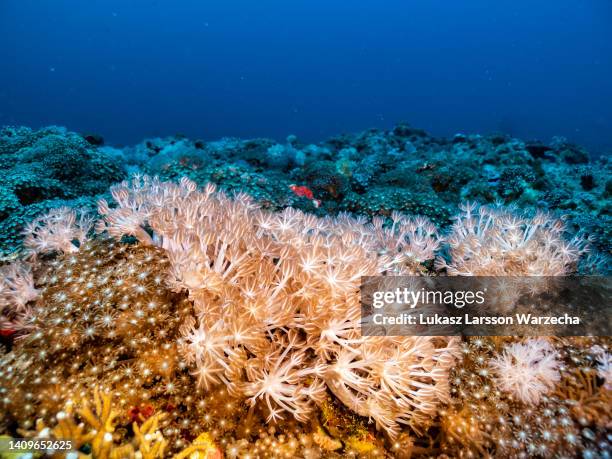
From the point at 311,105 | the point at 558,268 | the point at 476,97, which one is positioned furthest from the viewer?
the point at 311,105

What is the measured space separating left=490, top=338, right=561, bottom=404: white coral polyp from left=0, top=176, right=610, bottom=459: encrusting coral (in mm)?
14

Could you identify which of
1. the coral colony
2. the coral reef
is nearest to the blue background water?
the coral reef

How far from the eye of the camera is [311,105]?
181 m

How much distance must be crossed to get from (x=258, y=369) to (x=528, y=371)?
2519 mm

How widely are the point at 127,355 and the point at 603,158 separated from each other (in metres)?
19.5

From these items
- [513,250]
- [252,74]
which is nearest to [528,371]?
[513,250]

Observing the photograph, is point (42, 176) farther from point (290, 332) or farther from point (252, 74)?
point (252, 74)

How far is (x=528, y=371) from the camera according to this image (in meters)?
2.81

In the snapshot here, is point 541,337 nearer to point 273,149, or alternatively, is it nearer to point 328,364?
point 328,364

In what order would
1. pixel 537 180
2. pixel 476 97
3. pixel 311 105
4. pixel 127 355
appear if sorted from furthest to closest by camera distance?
pixel 311 105 < pixel 476 97 < pixel 537 180 < pixel 127 355

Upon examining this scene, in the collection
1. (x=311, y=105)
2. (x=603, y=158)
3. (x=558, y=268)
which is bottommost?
(x=558, y=268)

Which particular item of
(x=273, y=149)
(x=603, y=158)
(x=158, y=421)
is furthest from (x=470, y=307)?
(x=603, y=158)

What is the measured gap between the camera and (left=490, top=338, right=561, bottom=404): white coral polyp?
278 cm

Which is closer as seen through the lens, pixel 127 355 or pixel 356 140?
pixel 127 355
